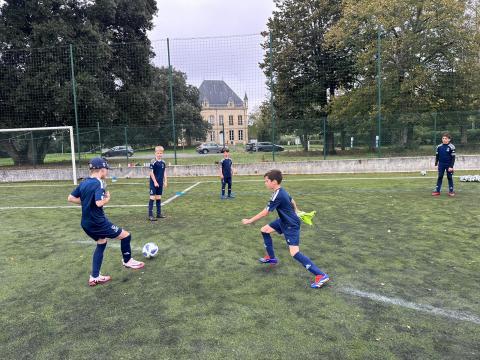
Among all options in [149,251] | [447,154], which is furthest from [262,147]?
[149,251]

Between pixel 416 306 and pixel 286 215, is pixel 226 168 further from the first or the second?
pixel 416 306

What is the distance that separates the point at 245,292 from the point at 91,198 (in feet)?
8.15

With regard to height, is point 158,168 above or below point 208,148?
below

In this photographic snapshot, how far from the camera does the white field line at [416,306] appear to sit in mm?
4188

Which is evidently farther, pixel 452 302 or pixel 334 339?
pixel 452 302

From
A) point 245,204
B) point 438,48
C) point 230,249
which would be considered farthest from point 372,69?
point 230,249

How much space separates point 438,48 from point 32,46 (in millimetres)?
26750

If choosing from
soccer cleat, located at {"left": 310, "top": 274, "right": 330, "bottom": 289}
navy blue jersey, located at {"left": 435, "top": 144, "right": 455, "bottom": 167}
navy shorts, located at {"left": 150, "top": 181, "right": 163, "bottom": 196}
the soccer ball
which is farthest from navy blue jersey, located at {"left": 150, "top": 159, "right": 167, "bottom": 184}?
navy blue jersey, located at {"left": 435, "top": 144, "right": 455, "bottom": 167}

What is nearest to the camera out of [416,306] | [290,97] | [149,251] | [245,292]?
[416,306]

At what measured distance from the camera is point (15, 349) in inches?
148

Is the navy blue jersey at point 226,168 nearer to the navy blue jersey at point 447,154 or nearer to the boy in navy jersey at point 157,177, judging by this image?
the boy in navy jersey at point 157,177

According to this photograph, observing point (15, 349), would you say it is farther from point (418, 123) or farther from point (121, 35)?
point (121, 35)

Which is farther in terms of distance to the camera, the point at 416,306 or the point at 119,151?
the point at 119,151

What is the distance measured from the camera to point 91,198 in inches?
202
